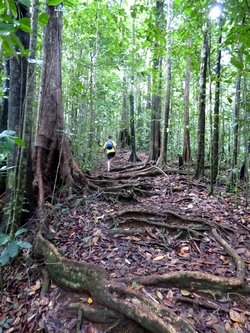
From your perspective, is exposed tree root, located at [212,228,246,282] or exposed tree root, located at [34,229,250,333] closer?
exposed tree root, located at [34,229,250,333]

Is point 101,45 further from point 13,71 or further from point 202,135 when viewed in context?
point 13,71

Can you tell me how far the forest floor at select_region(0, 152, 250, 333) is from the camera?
8.00 ft

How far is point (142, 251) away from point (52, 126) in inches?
148

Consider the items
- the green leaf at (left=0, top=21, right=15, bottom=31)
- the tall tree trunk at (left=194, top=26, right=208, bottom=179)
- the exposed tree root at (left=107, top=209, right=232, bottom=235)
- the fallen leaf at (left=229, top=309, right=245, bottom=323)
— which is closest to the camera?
the green leaf at (left=0, top=21, right=15, bottom=31)

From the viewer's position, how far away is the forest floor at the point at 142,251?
2.44 m

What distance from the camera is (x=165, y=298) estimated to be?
2.51 meters

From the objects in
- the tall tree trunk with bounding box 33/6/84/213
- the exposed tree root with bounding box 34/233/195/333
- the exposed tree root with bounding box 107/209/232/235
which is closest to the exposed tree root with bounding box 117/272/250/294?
the exposed tree root with bounding box 34/233/195/333

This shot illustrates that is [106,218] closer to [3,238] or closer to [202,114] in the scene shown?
[3,238]

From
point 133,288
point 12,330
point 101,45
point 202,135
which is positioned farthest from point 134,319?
point 101,45

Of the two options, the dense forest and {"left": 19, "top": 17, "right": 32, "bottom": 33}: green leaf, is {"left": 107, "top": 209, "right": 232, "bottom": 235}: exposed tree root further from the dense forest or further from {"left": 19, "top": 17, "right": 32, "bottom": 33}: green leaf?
{"left": 19, "top": 17, "right": 32, "bottom": 33}: green leaf

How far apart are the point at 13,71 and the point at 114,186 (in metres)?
3.55

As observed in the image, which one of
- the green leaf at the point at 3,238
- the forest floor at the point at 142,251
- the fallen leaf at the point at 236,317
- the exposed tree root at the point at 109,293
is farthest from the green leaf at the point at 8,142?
the fallen leaf at the point at 236,317

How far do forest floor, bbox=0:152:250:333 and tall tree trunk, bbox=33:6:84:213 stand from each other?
2.14 ft

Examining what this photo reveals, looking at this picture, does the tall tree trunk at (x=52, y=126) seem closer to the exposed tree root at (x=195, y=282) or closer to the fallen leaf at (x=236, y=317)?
the exposed tree root at (x=195, y=282)
